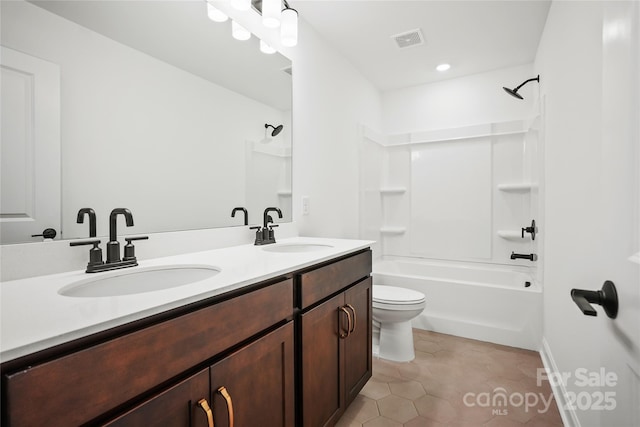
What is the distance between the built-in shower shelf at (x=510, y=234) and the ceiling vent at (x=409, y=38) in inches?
74.3

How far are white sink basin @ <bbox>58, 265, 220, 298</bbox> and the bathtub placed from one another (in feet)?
6.73

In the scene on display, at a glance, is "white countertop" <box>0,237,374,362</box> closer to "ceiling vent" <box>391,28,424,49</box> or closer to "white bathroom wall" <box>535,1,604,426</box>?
"white bathroom wall" <box>535,1,604,426</box>

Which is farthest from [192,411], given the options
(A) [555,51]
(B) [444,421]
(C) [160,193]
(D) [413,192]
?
(D) [413,192]

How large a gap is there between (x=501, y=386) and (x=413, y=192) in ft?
6.76

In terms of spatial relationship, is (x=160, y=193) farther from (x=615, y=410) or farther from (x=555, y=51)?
(x=555, y=51)

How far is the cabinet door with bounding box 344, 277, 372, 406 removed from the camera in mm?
1481

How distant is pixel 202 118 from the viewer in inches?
58.4

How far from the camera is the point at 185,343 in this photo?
708 millimetres

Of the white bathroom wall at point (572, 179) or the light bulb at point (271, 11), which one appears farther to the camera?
the light bulb at point (271, 11)

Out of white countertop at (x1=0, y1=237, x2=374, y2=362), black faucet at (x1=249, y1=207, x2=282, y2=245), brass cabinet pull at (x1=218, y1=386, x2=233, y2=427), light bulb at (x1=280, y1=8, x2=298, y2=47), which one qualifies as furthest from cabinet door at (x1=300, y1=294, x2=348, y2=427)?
light bulb at (x1=280, y1=8, x2=298, y2=47)

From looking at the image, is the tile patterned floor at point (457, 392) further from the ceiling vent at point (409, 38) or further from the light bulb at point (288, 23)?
the ceiling vent at point (409, 38)

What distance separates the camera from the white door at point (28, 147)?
876 mm

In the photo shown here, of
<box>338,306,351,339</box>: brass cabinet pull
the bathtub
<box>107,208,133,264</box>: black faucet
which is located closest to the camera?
<box>107,208,133,264</box>: black faucet

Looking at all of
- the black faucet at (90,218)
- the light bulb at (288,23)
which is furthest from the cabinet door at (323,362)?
the light bulb at (288,23)
